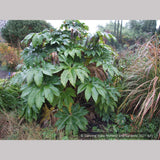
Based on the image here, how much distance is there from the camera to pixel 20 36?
5.76 meters

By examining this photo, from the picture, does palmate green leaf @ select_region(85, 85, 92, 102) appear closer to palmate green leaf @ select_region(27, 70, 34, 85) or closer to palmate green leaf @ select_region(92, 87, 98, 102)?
palmate green leaf @ select_region(92, 87, 98, 102)

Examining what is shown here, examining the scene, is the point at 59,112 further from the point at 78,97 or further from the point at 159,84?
the point at 159,84

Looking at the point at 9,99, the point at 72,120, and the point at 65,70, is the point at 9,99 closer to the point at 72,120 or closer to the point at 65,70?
the point at 72,120

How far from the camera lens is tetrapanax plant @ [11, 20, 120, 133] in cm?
173

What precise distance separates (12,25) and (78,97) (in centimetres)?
519

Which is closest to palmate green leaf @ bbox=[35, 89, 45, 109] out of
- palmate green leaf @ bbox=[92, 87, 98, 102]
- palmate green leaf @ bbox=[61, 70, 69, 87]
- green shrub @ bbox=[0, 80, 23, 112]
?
palmate green leaf @ bbox=[61, 70, 69, 87]

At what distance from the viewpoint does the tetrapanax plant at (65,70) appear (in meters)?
1.73

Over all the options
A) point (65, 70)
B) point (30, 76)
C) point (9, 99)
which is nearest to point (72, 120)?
point (65, 70)

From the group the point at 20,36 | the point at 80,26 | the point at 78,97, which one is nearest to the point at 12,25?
the point at 20,36

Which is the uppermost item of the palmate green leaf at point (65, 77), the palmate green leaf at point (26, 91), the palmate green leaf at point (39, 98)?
the palmate green leaf at point (65, 77)

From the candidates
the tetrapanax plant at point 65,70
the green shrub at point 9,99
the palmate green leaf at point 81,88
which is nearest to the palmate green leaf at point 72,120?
the tetrapanax plant at point 65,70

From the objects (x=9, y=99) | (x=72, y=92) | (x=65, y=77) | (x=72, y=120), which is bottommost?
(x=72, y=120)

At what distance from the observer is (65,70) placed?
1.79 m

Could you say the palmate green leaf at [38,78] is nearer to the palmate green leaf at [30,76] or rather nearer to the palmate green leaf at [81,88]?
the palmate green leaf at [30,76]
